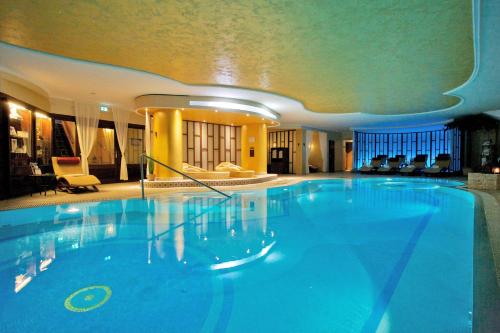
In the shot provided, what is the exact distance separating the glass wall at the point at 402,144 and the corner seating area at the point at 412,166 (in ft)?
3.66

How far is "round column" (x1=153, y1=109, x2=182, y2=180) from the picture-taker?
9055mm

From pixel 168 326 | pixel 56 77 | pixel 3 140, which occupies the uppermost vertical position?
pixel 56 77

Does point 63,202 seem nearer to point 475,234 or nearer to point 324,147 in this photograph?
point 475,234

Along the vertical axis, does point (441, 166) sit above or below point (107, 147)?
below

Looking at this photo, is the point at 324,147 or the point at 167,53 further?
the point at 324,147

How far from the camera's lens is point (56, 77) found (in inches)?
263

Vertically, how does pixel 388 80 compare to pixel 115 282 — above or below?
above

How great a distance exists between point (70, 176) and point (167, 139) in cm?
295

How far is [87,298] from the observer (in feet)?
6.86

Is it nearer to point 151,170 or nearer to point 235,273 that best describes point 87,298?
point 235,273

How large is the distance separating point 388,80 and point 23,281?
26.2 ft

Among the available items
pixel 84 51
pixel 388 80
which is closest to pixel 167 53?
pixel 84 51

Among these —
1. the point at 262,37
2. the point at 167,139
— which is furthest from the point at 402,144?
the point at 262,37

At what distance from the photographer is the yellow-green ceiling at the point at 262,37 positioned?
143 inches
